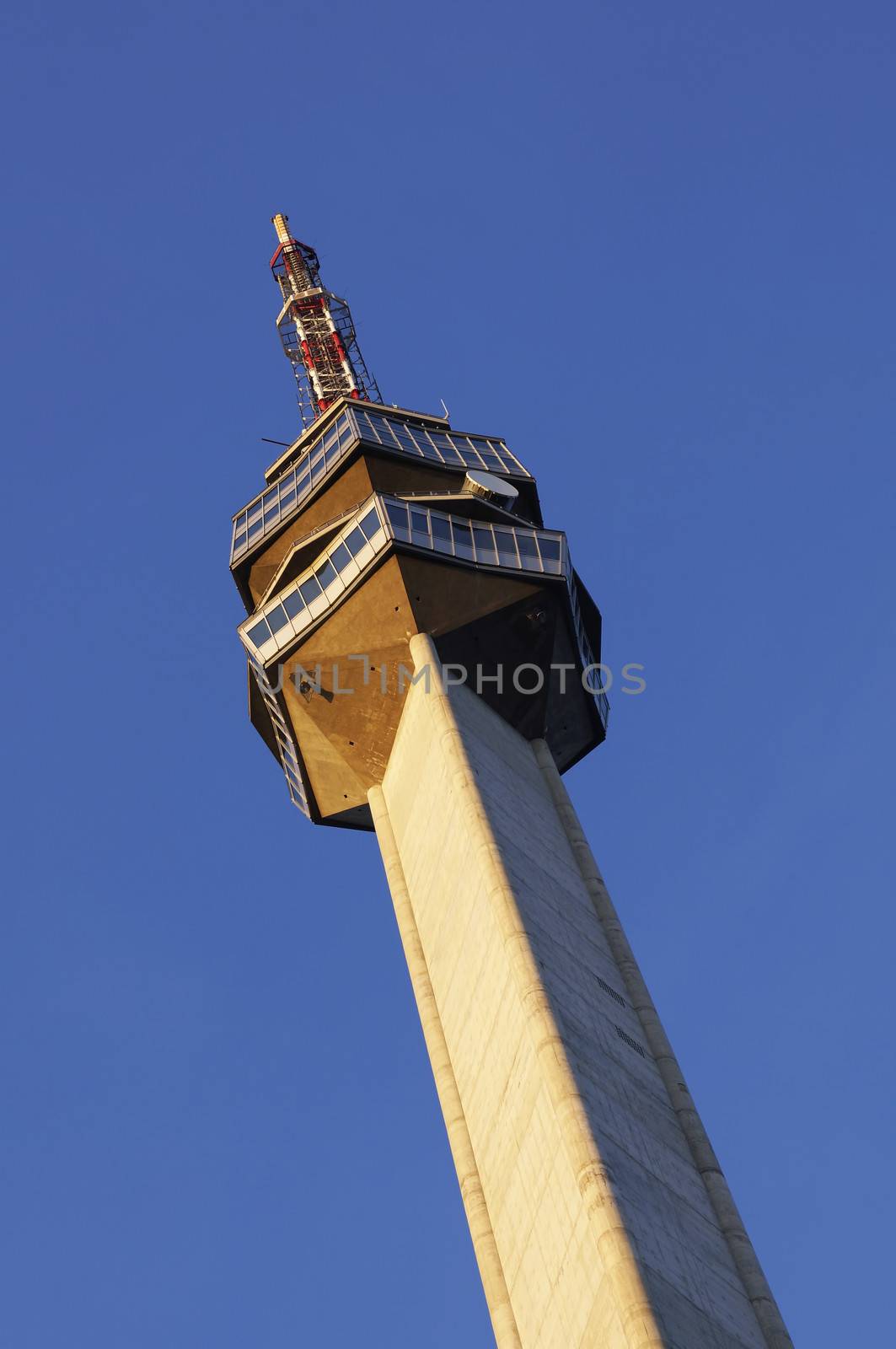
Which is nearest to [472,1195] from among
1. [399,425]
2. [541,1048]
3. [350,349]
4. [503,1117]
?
[503,1117]

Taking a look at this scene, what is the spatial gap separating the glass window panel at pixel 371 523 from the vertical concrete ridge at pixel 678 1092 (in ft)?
28.2

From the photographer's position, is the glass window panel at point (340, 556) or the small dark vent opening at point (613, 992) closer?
the small dark vent opening at point (613, 992)

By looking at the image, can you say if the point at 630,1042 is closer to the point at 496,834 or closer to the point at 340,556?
the point at 496,834

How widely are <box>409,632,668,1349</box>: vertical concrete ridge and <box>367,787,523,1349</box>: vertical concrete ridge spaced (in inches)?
168

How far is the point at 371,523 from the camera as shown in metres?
52.1

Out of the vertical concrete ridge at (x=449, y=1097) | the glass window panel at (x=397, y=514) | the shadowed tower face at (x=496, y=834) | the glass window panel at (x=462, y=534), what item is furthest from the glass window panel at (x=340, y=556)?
the vertical concrete ridge at (x=449, y=1097)

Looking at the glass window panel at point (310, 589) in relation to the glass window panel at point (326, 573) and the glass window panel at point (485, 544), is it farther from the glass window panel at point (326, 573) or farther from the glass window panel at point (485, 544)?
→ the glass window panel at point (485, 544)

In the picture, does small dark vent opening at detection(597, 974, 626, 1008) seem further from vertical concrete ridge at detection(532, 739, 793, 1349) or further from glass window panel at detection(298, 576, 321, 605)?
glass window panel at detection(298, 576, 321, 605)

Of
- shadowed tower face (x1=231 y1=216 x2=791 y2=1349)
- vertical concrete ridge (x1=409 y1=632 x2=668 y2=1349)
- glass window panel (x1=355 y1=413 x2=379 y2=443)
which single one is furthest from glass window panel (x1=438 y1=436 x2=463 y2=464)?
vertical concrete ridge (x1=409 y1=632 x2=668 y2=1349)

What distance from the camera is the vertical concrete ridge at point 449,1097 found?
1425 inches

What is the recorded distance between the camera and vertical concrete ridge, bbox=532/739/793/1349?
112 feet

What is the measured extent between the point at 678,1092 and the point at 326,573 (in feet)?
65.5

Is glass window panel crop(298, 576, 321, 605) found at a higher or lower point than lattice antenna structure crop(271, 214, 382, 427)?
lower

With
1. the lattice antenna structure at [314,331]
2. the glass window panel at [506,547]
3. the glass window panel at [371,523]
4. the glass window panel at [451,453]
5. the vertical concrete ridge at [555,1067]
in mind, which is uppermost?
the lattice antenna structure at [314,331]
